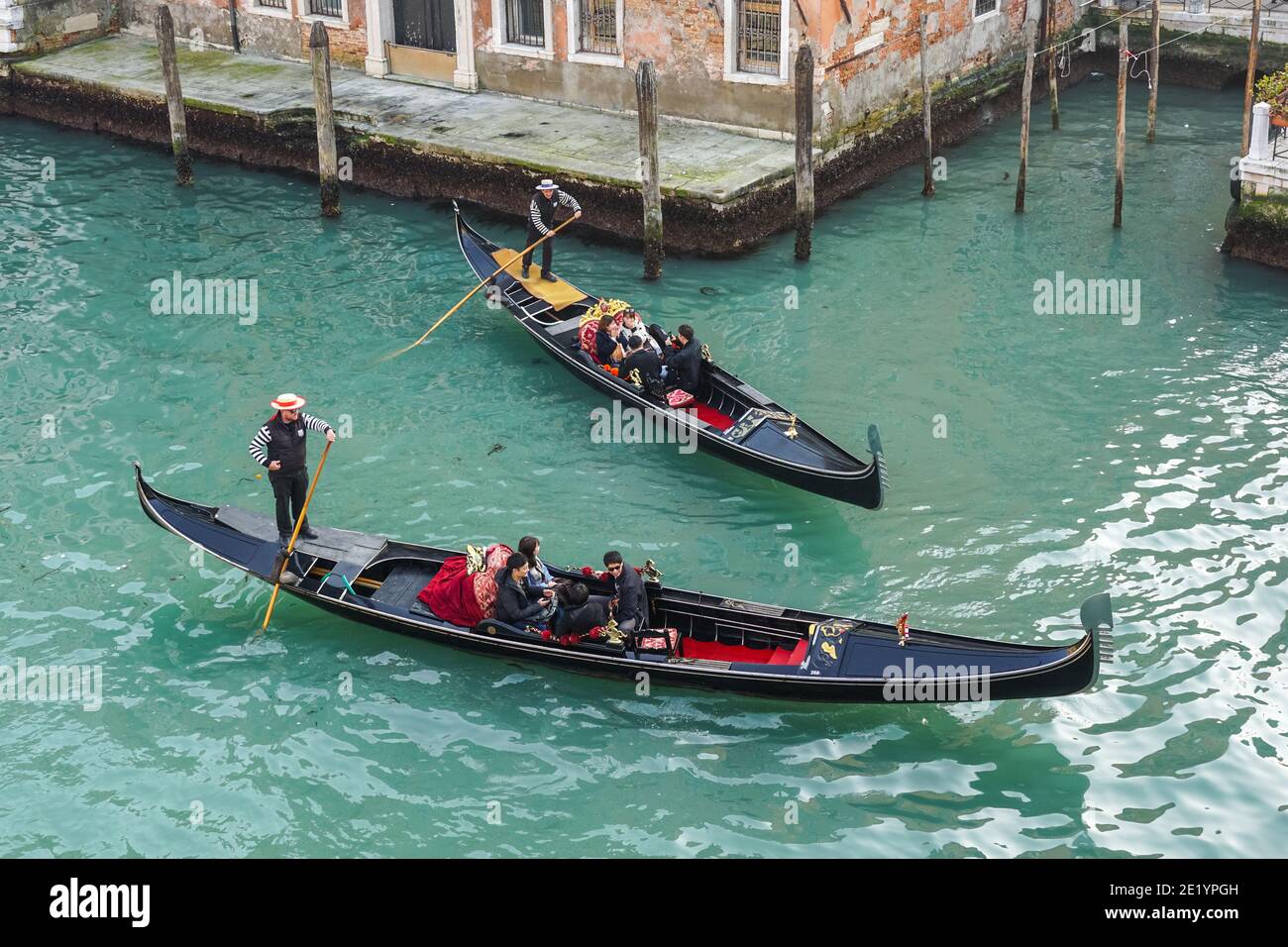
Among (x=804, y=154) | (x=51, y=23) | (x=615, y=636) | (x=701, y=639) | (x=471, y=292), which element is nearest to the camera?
(x=615, y=636)

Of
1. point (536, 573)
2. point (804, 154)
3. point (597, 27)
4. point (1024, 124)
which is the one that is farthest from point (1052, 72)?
point (536, 573)

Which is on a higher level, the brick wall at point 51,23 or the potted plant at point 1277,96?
the brick wall at point 51,23

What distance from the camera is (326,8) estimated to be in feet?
57.8

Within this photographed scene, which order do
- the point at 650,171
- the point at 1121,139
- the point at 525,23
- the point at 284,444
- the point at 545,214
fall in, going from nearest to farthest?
1. the point at 284,444
2. the point at 545,214
3. the point at 650,171
4. the point at 1121,139
5. the point at 525,23

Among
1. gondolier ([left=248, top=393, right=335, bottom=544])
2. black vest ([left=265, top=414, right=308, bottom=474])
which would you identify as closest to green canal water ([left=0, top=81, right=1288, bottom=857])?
gondolier ([left=248, top=393, right=335, bottom=544])

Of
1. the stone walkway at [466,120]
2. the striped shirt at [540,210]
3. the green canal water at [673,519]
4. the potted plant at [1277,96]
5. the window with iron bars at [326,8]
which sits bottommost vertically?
the green canal water at [673,519]

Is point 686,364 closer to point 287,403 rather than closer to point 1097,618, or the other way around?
point 287,403

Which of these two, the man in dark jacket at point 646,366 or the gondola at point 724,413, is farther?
the man in dark jacket at point 646,366

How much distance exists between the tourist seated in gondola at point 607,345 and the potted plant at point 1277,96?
606 cm

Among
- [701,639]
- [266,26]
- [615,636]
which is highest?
[266,26]

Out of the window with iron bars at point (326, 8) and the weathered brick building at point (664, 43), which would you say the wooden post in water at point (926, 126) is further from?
the window with iron bars at point (326, 8)

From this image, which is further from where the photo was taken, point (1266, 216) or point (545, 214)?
point (1266, 216)

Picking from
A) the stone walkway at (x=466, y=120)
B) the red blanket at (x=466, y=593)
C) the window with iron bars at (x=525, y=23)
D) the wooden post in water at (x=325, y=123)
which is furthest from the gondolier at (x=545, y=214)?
the red blanket at (x=466, y=593)

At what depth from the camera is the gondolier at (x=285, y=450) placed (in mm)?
8844
